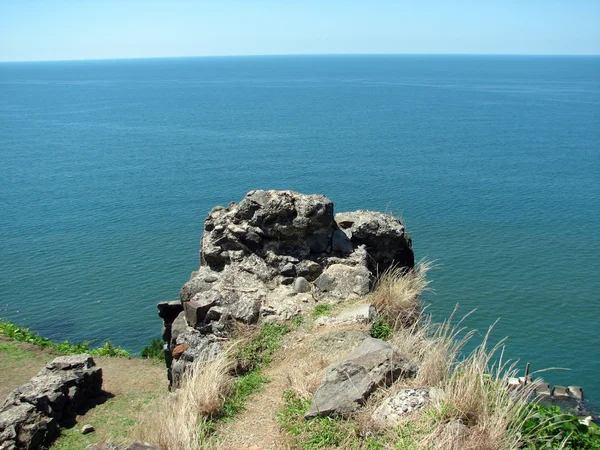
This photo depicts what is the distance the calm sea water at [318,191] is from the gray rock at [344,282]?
1386cm

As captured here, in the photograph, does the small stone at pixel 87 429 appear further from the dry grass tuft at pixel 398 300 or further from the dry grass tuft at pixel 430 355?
the dry grass tuft at pixel 430 355

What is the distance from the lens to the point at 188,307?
12859 mm

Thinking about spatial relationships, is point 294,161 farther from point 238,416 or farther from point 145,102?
point 145,102

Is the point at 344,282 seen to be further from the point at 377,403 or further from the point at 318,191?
the point at 318,191

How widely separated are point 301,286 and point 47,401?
588 cm

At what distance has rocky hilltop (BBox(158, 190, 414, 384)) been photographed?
12742 millimetres

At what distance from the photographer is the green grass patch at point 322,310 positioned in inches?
489

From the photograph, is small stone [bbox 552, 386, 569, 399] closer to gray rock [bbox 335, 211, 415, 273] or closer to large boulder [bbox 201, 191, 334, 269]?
gray rock [bbox 335, 211, 415, 273]

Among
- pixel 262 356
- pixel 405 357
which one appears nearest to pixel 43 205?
pixel 262 356

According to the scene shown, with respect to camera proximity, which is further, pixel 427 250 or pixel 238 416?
pixel 427 250

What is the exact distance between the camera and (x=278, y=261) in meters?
14.4

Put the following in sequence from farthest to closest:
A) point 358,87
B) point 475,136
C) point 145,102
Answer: point 358,87, point 145,102, point 475,136

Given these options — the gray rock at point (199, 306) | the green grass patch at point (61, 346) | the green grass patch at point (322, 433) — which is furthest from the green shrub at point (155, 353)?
the green grass patch at point (322, 433)

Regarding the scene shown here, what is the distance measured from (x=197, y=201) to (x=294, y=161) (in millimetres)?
14063
